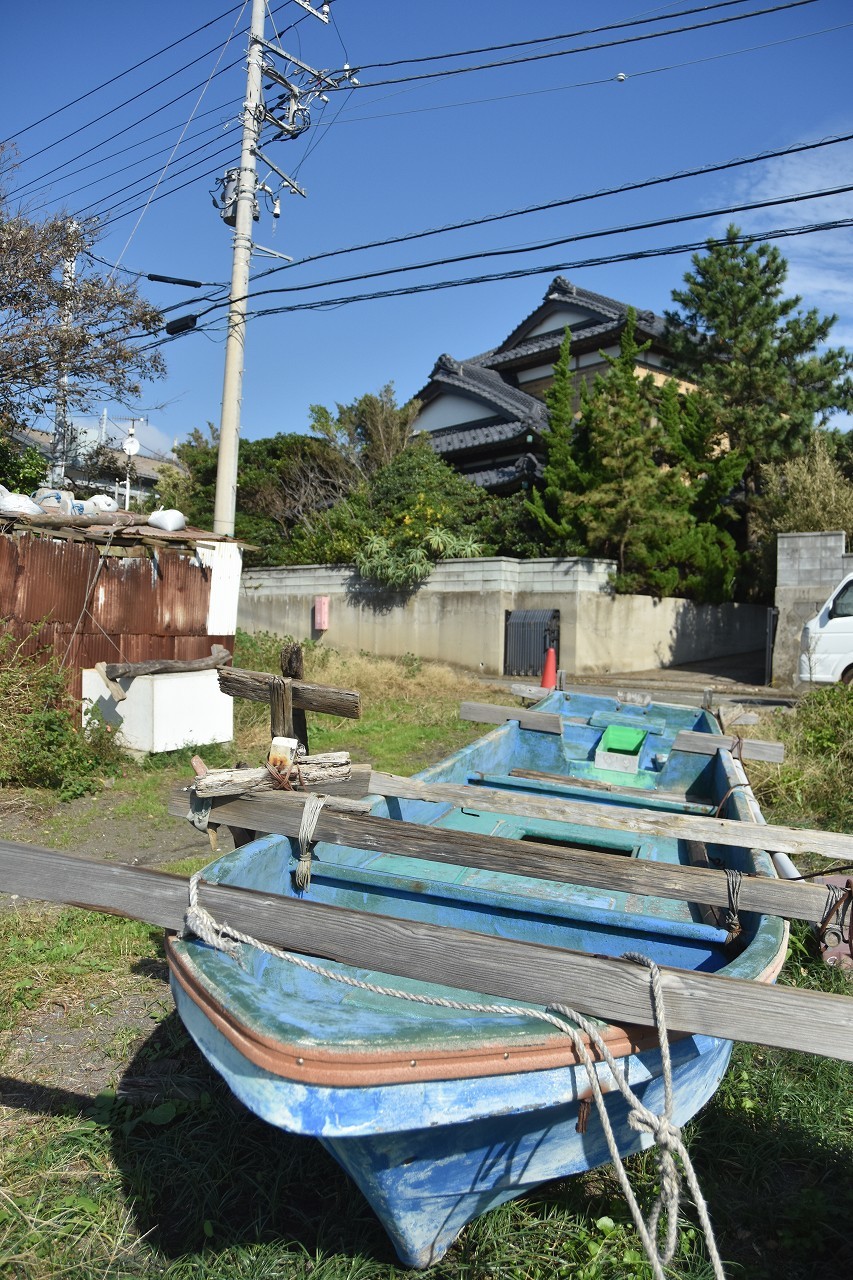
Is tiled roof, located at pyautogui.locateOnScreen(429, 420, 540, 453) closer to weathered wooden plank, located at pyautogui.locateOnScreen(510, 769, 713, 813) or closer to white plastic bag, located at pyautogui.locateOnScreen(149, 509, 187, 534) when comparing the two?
A: white plastic bag, located at pyautogui.locateOnScreen(149, 509, 187, 534)

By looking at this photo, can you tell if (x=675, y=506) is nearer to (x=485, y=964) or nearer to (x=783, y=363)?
(x=783, y=363)

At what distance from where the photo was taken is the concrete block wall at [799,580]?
42.8ft

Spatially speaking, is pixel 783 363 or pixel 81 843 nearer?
pixel 81 843

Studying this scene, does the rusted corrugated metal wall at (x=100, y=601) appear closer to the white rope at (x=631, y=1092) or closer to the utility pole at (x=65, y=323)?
the utility pole at (x=65, y=323)

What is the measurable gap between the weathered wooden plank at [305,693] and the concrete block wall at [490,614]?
433 inches

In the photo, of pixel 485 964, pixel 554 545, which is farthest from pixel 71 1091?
pixel 554 545

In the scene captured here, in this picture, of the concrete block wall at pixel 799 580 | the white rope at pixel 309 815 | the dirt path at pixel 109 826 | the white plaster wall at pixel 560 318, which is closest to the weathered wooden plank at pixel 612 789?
the dirt path at pixel 109 826

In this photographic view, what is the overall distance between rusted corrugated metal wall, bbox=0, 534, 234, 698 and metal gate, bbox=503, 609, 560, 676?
7.19 meters

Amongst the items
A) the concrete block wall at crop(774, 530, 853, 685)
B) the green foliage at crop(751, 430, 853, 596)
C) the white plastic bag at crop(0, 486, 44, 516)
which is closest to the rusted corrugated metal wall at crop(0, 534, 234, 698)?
the white plastic bag at crop(0, 486, 44, 516)

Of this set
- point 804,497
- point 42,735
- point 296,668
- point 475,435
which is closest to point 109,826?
point 42,735

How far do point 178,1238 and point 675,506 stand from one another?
15333 millimetres

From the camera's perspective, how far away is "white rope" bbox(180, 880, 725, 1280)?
1.82 metres

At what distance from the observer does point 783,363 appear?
16938 millimetres

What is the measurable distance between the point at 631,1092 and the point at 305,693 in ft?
7.27
